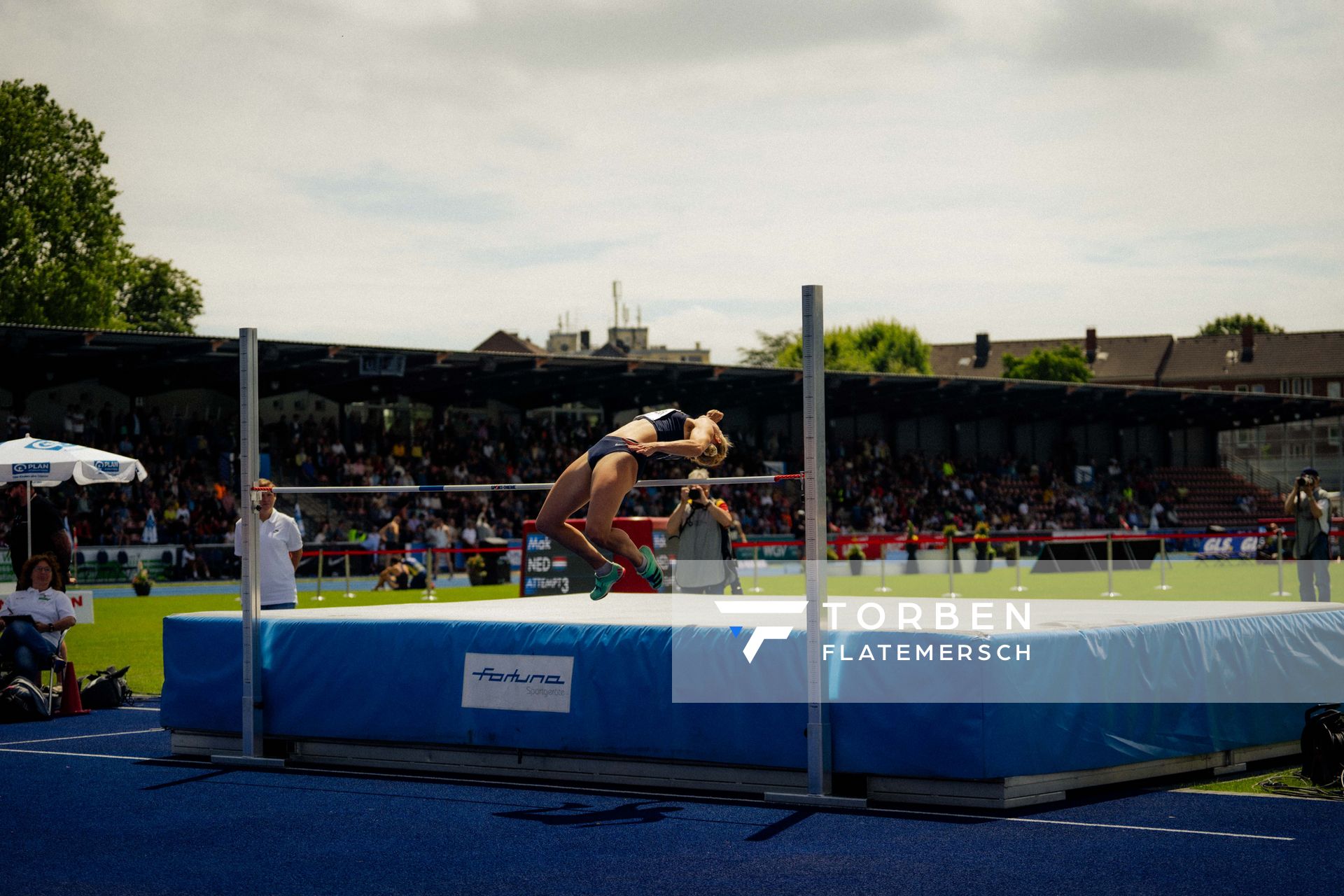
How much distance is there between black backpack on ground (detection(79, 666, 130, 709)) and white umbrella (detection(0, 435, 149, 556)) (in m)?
3.38

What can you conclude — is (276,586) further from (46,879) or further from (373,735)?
(46,879)

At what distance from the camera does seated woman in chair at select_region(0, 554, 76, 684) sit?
10.4 meters

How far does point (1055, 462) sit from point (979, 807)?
47380 millimetres

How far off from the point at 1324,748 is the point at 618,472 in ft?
12.9

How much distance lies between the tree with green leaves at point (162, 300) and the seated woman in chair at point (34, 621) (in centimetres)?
4637

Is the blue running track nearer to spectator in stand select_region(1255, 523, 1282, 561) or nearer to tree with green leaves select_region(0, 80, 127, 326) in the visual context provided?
spectator in stand select_region(1255, 523, 1282, 561)

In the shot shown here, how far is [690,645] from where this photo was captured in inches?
282

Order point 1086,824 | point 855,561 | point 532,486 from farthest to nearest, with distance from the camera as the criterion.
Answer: point 855,561
point 532,486
point 1086,824

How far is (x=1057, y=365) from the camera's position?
8719 cm

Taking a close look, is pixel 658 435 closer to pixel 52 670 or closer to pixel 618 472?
pixel 618 472

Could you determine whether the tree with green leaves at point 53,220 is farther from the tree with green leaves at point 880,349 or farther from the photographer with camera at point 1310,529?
the tree with green leaves at point 880,349

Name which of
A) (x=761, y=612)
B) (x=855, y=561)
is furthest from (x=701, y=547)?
(x=855, y=561)

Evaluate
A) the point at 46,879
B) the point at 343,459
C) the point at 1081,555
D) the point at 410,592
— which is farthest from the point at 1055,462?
the point at 46,879

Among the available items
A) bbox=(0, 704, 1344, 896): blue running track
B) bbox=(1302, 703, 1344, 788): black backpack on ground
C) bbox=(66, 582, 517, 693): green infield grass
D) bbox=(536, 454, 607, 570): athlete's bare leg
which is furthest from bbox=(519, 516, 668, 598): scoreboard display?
bbox=(1302, 703, 1344, 788): black backpack on ground
